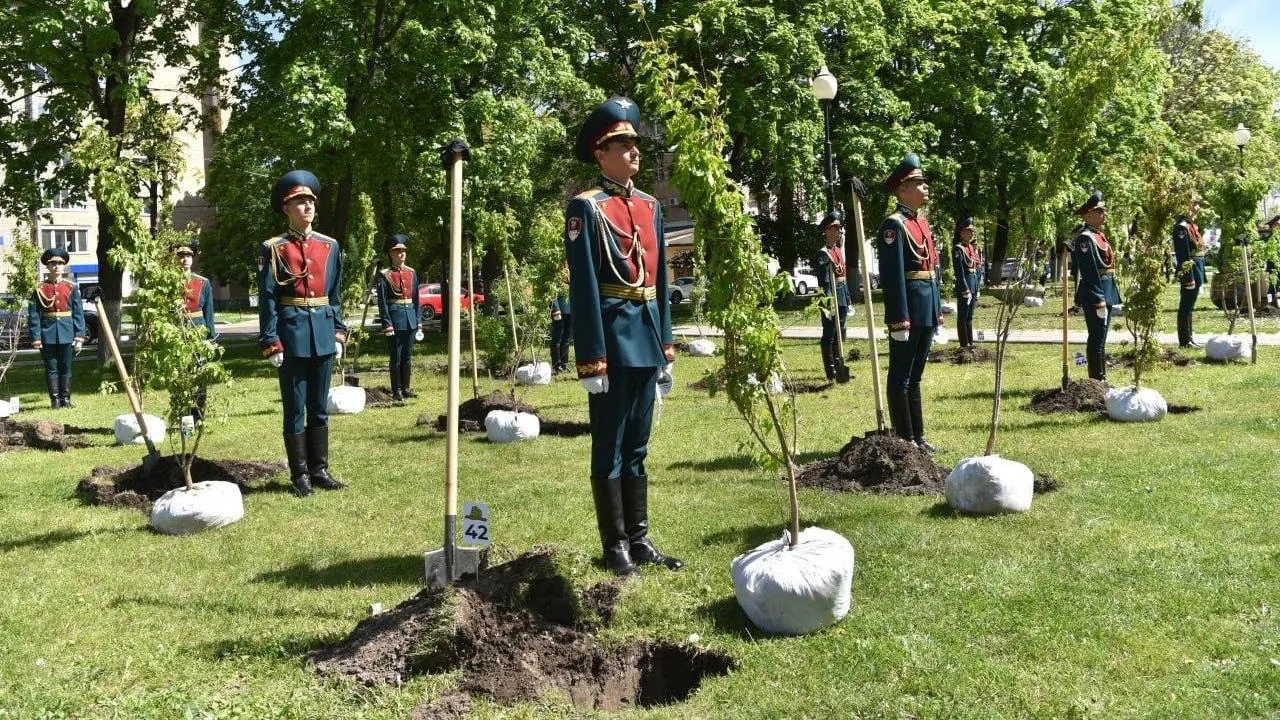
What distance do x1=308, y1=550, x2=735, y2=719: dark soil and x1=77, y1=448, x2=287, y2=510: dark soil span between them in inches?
166

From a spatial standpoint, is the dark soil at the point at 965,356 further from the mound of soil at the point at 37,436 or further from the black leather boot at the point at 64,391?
the black leather boot at the point at 64,391

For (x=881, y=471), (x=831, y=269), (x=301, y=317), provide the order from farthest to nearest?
(x=831, y=269)
(x=301, y=317)
(x=881, y=471)

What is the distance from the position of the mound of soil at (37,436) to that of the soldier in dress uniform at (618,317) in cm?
816

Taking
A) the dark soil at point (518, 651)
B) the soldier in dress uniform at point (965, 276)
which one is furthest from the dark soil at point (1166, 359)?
the dark soil at point (518, 651)

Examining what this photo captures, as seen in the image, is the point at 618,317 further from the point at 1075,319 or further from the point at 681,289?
the point at 681,289

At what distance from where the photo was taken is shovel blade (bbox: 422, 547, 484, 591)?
5027mm

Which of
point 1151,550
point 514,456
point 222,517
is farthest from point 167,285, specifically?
point 1151,550

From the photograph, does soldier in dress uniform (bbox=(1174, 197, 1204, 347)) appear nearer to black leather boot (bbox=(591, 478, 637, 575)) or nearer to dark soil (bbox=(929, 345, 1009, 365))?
dark soil (bbox=(929, 345, 1009, 365))

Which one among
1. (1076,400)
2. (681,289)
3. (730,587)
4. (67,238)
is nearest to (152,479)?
(730,587)

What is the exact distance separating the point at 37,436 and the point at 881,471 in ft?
30.3

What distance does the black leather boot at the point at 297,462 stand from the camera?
8.25m

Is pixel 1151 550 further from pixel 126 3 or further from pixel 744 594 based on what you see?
pixel 126 3

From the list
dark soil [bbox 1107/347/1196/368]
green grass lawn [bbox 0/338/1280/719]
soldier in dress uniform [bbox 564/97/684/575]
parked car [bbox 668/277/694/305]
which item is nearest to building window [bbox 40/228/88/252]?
parked car [bbox 668/277/694/305]

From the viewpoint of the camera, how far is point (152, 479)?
27.9 ft
